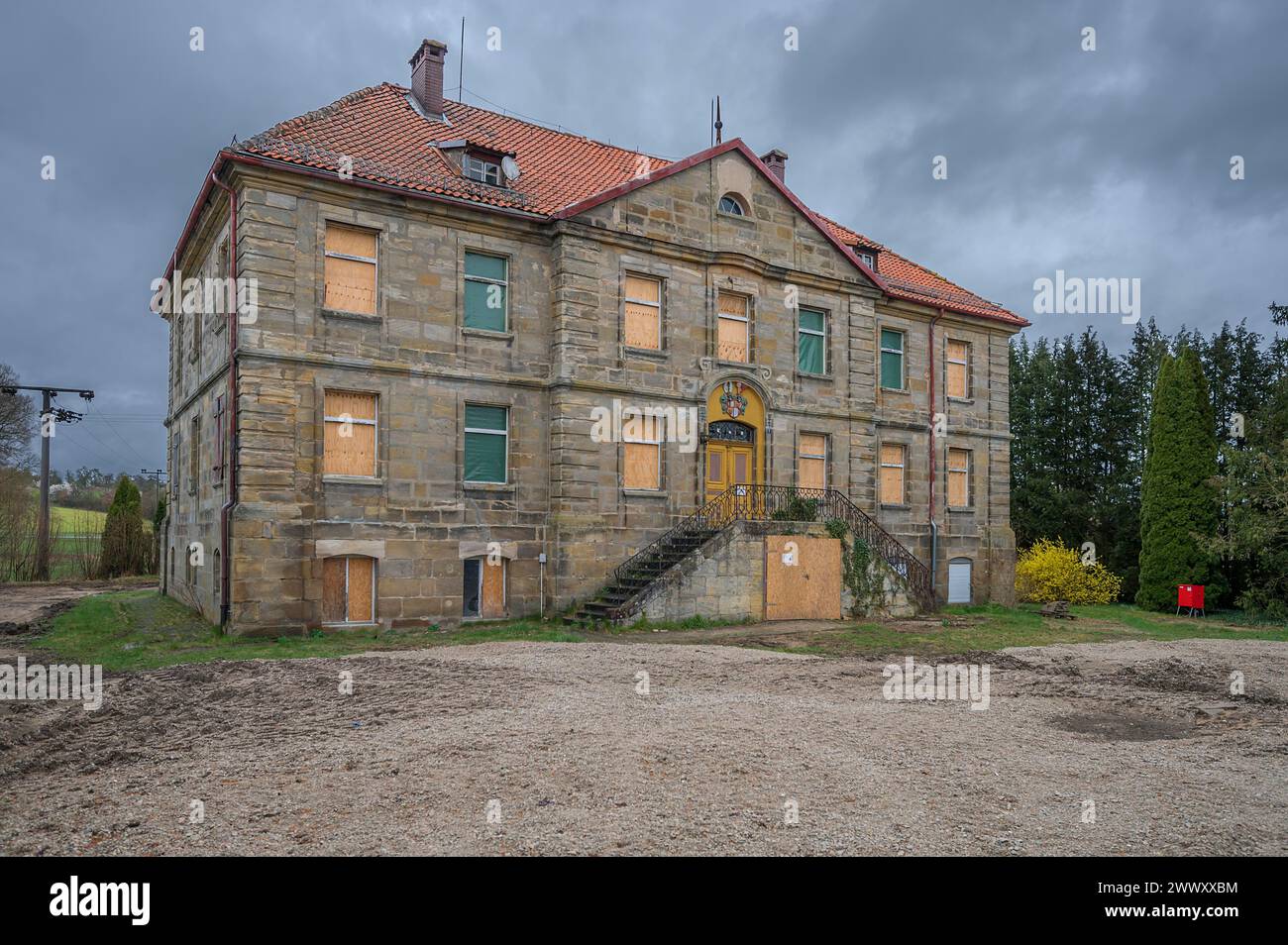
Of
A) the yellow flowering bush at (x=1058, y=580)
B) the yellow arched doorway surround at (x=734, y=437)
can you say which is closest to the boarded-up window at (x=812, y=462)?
the yellow arched doorway surround at (x=734, y=437)

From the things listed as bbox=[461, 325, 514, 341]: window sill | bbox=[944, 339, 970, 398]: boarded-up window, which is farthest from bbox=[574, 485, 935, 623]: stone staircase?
bbox=[944, 339, 970, 398]: boarded-up window

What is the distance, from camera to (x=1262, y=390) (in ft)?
120

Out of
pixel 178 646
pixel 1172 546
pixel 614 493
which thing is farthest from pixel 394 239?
pixel 1172 546

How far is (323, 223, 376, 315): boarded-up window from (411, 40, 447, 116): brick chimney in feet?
18.8

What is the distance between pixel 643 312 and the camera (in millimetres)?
21062

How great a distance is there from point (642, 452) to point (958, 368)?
12.0 metres

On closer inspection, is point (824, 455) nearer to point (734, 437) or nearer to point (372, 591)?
point (734, 437)

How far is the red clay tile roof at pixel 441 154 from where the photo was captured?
1786 centimetres

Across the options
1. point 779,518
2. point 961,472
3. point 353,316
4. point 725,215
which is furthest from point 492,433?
point 961,472

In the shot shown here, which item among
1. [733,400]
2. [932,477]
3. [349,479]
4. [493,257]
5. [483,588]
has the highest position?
[493,257]

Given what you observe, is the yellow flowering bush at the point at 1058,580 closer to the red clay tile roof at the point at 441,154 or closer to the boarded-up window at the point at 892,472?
the boarded-up window at the point at 892,472

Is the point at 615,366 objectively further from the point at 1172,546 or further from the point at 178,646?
the point at 1172,546

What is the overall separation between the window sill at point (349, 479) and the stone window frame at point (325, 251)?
9.96 feet

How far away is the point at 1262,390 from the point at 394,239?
114ft
